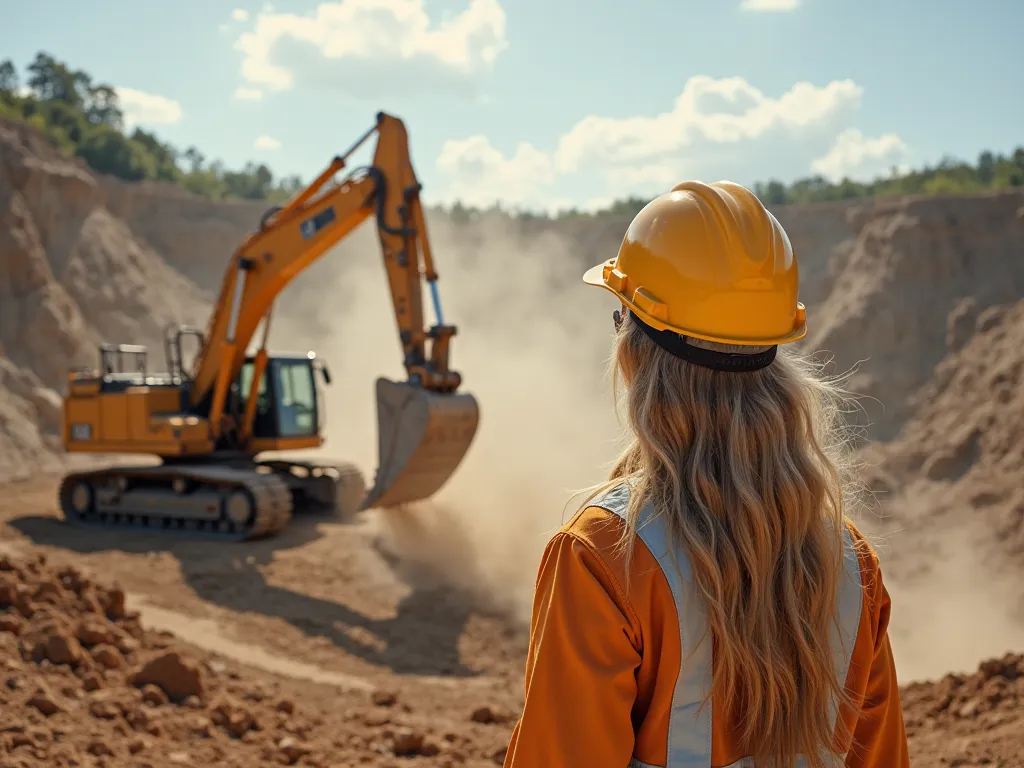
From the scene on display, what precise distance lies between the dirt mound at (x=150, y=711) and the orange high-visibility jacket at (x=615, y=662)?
4.05 meters

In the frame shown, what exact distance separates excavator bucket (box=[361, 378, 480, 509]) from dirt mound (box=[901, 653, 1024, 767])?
18.1 ft

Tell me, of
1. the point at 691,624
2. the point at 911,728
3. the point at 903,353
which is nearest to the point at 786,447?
the point at 691,624

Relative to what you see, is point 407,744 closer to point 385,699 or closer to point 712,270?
point 385,699

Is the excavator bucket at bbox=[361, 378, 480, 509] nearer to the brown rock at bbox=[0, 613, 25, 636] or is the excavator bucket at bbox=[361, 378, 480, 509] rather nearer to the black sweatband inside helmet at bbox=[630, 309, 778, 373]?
the brown rock at bbox=[0, 613, 25, 636]

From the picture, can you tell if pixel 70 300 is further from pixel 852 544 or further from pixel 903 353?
pixel 852 544

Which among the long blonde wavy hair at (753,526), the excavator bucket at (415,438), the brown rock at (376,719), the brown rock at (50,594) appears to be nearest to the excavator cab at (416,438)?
the excavator bucket at (415,438)

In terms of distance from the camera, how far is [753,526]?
175 cm

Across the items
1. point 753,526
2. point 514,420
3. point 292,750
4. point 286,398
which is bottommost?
point 292,750

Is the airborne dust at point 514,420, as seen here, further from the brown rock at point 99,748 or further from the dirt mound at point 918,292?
the dirt mound at point 918,292

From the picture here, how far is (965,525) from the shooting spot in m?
14.4

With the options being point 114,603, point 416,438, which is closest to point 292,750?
point 114,603

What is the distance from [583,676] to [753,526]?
41 centimetres

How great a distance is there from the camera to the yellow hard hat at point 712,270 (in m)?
1.87

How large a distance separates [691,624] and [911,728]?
17.0 feet
